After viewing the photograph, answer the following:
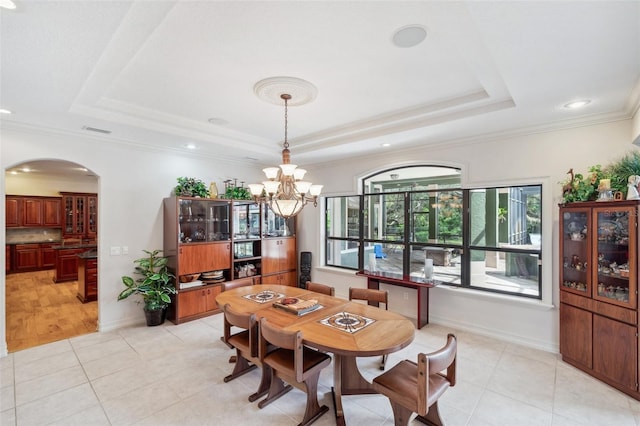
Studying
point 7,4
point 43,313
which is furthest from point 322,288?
point 43,313

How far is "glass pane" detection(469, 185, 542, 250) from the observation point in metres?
3.76

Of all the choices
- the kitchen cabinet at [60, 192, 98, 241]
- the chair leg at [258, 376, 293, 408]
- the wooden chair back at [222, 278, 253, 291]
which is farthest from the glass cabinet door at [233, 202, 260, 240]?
the kitchen cabinet at [60, 192, 98, 241]

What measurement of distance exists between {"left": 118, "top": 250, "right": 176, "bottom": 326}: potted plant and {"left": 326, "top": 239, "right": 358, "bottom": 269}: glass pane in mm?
2911

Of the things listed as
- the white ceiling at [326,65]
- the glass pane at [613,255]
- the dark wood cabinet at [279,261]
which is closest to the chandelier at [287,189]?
the white ceiling at [326,65]

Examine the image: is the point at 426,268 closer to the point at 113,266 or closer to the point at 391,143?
the point at 391,143

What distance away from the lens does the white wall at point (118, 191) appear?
3.74 m

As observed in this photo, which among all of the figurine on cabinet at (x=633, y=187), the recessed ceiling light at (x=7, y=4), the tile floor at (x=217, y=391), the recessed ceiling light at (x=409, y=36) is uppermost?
A: the recessed ceiling light at (x=409, y=36)

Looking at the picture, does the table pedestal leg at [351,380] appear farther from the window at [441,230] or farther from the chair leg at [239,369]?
the window at [441,230]

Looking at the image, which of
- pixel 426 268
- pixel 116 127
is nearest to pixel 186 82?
pixel 116 127

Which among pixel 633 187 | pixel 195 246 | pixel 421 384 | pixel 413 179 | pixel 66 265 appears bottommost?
pixel 66 265

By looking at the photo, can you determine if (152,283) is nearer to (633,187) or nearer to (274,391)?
(274,391)

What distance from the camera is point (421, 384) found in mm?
1791

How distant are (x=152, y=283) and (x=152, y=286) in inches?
1.7

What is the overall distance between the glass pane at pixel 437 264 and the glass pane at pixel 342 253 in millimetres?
1188
